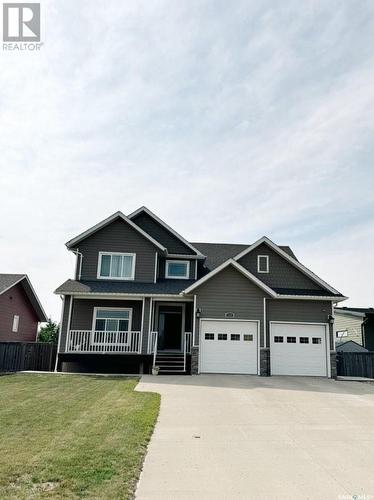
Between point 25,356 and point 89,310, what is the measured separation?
133 inches

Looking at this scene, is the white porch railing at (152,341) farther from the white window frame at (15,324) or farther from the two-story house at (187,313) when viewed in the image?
the white window frame at (15,324)

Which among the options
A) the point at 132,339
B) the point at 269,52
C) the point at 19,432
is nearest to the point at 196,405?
the point at 19,432

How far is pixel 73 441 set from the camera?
5609mm

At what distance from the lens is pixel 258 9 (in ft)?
30.9

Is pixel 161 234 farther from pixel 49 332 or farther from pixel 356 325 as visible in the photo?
pixel 49 332

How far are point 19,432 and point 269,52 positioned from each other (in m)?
10.8

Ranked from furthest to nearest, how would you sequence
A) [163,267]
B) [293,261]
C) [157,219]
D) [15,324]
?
[15,324]
[157,219]
[163,267]
[293,261]

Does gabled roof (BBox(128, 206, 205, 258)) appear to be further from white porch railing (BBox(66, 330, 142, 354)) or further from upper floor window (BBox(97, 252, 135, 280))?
white porch railing (BBox(66, 330, 142, 354))

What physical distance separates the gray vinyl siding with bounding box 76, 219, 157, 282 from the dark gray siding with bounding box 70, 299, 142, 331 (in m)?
1.16

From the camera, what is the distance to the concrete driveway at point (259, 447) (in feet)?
13.9

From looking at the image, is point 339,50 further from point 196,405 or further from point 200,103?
point 196,405

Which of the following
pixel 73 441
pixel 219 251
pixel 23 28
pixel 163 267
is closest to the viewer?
pixel 73 441

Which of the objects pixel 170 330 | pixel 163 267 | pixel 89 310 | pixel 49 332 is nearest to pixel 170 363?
pixel 170 330

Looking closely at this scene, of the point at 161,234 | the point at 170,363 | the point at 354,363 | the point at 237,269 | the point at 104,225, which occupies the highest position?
the point at 161,234
